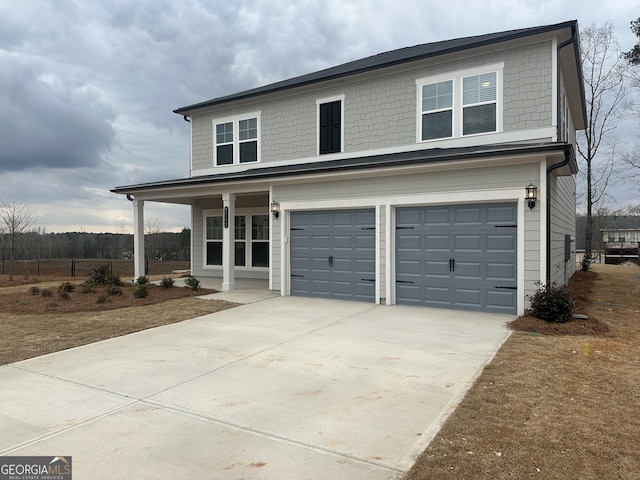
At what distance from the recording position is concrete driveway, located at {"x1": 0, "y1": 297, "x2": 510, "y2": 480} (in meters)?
2.96

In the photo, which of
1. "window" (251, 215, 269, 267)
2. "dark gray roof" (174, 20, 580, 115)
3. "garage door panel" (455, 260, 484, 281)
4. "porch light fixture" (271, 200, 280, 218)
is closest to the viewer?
"garage door panel" (455, 260, 484, 281)

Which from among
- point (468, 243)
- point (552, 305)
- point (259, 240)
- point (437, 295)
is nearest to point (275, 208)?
point (259, 240)

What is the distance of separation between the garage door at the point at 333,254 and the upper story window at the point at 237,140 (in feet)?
12.3

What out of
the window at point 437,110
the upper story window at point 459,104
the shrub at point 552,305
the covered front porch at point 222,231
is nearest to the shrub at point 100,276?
the covered front porch at point 222,231

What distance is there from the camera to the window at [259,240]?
48.2 ft

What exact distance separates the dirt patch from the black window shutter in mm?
5415

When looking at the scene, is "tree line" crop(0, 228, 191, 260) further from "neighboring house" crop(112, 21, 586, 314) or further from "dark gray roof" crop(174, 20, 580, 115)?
"neighboring house" crop(112, 21, 586, 314)

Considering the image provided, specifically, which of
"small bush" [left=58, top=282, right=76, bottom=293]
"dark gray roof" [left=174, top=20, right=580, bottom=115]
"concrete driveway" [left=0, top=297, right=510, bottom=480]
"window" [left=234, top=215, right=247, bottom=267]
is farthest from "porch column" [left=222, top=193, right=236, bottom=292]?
"concrete driveway" [left=0, top=297, right=510, bottom=480]

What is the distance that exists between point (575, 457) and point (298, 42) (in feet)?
46.7

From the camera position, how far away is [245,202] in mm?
14969

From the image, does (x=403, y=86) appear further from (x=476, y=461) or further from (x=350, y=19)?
(x=476, y=461)

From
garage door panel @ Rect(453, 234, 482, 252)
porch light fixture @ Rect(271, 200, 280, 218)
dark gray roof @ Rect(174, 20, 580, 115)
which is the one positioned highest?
dark gray roof @ Rect(174, 20, 580, 115)

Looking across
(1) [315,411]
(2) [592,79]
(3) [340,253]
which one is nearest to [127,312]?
(3) [340,253]

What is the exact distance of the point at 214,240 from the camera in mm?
15953
